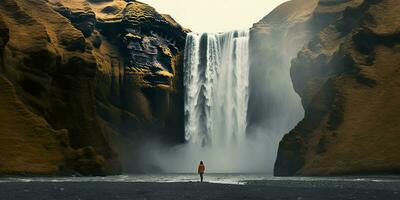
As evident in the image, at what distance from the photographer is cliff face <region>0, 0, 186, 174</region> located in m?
65.1

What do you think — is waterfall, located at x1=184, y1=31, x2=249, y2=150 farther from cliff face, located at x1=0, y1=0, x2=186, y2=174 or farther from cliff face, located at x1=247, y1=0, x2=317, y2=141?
cliff face, located at x1=0, y1=0, x2=186, y2=174

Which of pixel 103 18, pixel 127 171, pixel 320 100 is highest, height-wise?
pixel 103 18

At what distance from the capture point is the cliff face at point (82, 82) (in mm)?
65062

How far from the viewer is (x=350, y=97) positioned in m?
76.0

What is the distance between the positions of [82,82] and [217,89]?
3977cm

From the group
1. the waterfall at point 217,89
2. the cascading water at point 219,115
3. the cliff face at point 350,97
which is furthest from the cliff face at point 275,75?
the cliff face at point 350,97

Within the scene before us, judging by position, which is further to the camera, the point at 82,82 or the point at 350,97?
the point at 82,82

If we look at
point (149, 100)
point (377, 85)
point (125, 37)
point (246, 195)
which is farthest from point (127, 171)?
point (246, 195)

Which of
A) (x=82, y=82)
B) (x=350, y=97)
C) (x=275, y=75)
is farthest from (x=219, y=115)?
(x=350, y=97)

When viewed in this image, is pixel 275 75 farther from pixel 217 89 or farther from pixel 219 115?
pixel 219 115

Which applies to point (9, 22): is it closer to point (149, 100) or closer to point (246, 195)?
point (149, 100)

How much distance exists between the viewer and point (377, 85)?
74688mm

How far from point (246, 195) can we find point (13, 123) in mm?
40890

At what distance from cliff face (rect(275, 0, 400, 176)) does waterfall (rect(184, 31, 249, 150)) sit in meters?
25.1
